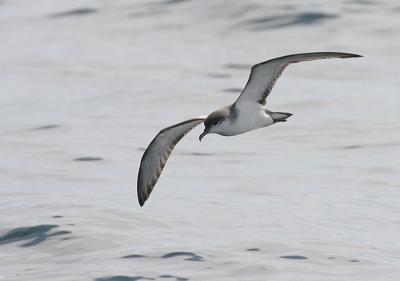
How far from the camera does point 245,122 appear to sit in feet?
50.4

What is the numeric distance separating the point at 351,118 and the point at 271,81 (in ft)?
29.5

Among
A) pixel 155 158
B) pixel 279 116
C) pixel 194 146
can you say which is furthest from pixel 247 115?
pixel 194 146

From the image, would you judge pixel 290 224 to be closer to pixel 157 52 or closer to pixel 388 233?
pixel 388 233

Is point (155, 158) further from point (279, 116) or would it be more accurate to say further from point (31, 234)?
point (31, 234)

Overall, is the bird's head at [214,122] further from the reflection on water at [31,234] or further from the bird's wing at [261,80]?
the reflection on water at [31,234]

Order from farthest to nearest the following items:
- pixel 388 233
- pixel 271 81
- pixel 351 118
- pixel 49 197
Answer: pixel 351 118, pixel 49 197, pixel 388 233, pixel 271 81

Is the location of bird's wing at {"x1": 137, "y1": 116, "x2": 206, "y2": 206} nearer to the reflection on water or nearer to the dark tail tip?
the dark tail tip

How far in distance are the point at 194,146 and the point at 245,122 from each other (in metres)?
8.34

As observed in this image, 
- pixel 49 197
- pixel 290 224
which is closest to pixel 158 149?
pixel 290 224

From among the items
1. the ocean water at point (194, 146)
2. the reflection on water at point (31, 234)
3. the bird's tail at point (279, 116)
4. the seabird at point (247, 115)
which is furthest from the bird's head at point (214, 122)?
the reflection on water at point (31, 234)

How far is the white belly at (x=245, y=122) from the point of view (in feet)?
50.5

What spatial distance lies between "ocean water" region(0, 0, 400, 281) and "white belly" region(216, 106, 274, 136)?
58.0 inches

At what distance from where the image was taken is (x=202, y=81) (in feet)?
92.5

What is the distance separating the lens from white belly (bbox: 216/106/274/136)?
50.5ft
